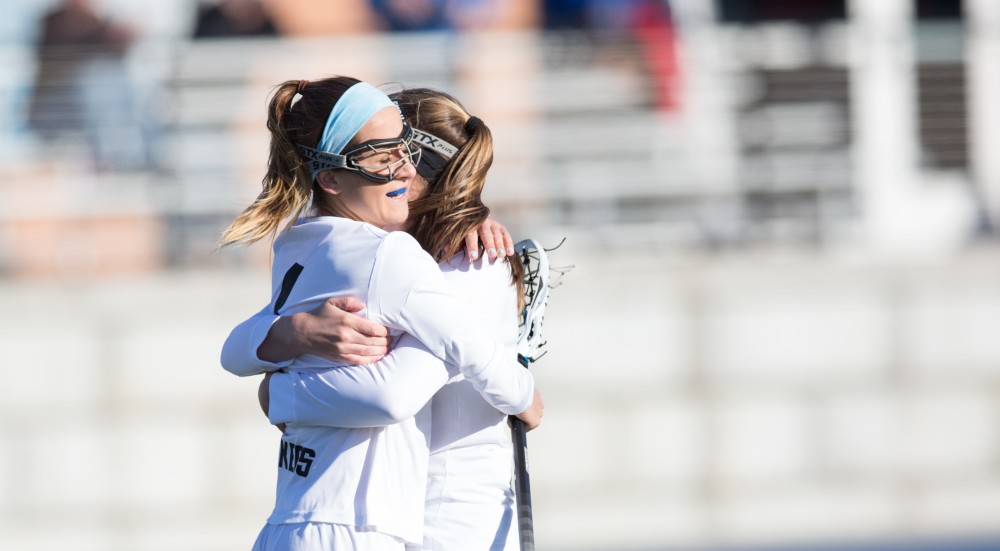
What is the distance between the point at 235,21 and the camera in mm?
7445

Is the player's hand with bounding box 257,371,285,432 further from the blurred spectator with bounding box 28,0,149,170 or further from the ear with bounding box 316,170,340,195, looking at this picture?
the blurred spectator with bounding box 28,0,149,170

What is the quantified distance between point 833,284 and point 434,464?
455 centimetres

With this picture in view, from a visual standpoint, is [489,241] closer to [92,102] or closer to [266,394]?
[266,394]

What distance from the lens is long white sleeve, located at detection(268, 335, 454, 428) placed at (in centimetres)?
241

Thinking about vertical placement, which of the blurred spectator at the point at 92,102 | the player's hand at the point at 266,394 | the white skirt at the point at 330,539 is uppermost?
the blurred spectator at the point at 92,102

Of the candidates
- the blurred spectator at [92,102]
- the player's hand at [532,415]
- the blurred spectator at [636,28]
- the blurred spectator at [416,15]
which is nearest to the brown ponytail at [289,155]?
the player's hand at [532,415]

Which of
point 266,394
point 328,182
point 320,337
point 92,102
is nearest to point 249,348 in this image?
point 266,394

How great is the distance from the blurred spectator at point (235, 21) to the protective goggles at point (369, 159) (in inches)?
198

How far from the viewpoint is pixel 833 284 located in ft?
22.4

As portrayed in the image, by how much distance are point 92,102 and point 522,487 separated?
15.9 feet

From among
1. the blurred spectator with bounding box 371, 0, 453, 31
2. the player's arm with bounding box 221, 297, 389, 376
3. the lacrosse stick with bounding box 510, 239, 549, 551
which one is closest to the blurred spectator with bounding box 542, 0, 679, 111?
the blurred spectator with bounding box 371, 0, 453, 31

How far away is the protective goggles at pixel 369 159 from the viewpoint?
2557mm

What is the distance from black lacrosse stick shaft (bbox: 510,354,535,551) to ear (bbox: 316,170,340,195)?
1.97 feet

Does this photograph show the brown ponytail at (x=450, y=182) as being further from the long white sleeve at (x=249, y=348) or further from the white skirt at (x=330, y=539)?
the white skirt at (x=330, y=539)
